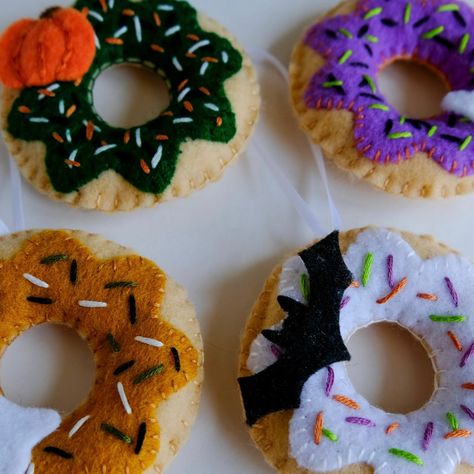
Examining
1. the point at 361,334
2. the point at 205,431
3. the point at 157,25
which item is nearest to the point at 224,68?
the point at 157,25

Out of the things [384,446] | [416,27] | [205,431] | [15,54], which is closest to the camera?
[384,446]

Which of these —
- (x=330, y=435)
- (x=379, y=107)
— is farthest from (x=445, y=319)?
(x=379, y=107)

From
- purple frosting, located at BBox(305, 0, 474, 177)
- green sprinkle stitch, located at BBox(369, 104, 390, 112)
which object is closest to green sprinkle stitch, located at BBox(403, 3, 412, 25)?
purple frosting, located at BBox(305, 0, 474, 177)

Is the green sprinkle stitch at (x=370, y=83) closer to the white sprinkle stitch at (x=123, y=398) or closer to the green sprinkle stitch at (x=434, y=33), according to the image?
the green sprinkle stitch at (x=434, y=33)

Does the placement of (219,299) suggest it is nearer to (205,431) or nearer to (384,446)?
(205,431)

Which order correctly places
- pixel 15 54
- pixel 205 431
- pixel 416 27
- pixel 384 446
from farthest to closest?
1. pixel 416 27
2. pixel 15 54
3. pixel 205 431
4. pixel 384 446

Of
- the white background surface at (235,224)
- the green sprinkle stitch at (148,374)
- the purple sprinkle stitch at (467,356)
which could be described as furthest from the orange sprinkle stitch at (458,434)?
the green sprinkle stitch at (148,374)
